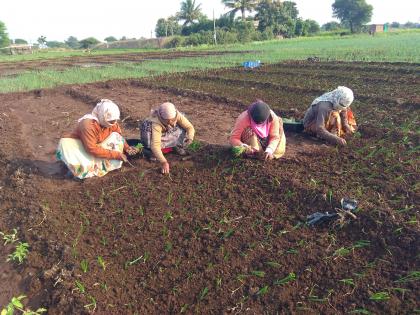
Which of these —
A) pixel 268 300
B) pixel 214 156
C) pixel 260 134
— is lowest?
pixel 268 300

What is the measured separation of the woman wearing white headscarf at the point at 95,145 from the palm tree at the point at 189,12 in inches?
2074

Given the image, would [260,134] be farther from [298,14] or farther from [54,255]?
[298,14]

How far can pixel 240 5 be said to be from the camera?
1879 inches

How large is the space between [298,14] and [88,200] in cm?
5833

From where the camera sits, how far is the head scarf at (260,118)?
4176mm

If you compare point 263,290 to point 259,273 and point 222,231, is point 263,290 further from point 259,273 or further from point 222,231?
point 222,231

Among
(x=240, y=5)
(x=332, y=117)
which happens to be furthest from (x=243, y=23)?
(x=332, y=117)

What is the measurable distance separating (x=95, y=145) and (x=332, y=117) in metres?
3.25

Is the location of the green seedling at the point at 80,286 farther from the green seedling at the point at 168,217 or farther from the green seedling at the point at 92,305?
the green seedling at the point at 168,217

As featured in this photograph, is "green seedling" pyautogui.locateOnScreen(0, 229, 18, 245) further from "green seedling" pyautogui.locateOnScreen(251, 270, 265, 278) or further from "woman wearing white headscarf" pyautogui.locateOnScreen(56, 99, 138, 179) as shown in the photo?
"green seedling" pyautogui.locateOnScreen(251, 270, 265, 278)

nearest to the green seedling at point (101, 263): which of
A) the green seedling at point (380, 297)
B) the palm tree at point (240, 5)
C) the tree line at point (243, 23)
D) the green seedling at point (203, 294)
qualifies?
the green seedling at point (203, 294)

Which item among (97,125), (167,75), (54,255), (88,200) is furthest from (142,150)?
(167,75)

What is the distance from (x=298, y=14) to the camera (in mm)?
55781

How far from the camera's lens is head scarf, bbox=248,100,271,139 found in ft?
13.7
